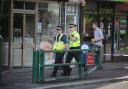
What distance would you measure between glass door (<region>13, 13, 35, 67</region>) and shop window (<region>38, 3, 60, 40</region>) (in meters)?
0.53

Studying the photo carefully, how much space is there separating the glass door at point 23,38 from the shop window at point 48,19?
1.74 feet

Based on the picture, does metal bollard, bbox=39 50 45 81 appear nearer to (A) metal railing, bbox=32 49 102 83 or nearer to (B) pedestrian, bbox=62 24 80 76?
(A) metal railing, bbox=32 49 102 83

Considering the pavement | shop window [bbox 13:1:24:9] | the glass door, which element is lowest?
the pavement

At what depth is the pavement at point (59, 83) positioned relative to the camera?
14133 millimetres

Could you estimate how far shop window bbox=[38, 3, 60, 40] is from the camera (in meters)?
19.3

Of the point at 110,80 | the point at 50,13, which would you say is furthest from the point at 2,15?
the point at 110,80

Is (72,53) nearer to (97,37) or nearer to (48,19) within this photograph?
(97,37)

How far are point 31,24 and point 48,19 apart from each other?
3.54 ft

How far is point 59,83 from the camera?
14820mm

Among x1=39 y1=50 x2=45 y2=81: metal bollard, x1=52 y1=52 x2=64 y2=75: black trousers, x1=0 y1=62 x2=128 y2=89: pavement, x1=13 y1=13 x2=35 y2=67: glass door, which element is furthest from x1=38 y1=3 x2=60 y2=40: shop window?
x1=39 y1=50 x2=45 y2=81: metal bollard

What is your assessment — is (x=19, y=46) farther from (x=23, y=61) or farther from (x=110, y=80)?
(x=110, y=80)

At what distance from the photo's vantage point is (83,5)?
67.6 ft

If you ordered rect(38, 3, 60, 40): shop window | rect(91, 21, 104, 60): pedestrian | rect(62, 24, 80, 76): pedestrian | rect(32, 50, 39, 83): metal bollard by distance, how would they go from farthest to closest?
rect(38, 3, 60, 40): shop window
rect(91, 21, 104, 60): pedestrian
rect(62, 24, 80, 76): pedestrian
rect(32, 50, 39, 83): metal bollard

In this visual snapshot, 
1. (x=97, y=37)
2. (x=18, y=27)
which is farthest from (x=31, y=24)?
(x=97, y=37)
